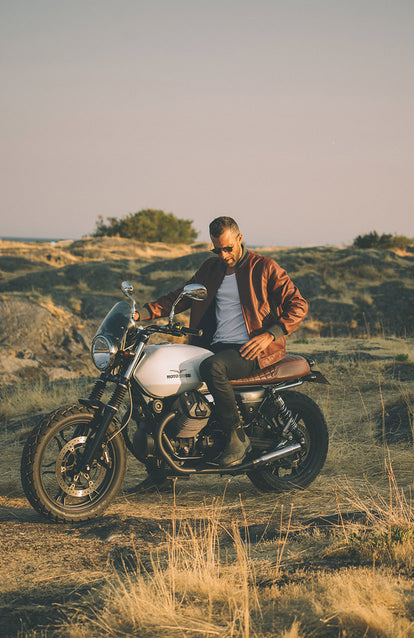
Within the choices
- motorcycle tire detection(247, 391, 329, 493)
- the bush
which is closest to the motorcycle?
motorcycle tire detection(247, 391, 329, 493)

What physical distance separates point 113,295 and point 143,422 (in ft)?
63.1

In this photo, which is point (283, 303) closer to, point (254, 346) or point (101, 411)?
point (254, 346)

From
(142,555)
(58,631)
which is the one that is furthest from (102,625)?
(142,555)

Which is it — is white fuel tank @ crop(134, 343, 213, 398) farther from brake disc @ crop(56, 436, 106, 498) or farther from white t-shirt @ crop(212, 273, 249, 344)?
brake disc @ crop(56, 436, 106, 498)

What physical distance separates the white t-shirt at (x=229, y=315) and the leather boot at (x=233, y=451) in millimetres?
798

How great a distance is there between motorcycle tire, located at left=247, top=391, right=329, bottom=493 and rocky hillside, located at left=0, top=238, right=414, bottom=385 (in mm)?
8491

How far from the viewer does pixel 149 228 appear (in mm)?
53719

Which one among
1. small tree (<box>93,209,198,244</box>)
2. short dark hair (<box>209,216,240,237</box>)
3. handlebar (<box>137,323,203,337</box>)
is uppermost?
small tree (<box>93,209,198,244</box>)

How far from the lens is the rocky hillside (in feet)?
53.7

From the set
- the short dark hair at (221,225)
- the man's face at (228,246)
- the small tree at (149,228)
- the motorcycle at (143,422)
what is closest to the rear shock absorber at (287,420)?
the motorcycle at (143,422)

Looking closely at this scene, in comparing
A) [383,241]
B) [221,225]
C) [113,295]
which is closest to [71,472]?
[221,225]

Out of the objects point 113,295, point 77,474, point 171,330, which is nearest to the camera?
point 77,474

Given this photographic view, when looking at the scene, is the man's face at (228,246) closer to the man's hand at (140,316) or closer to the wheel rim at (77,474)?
the man's hand at (140,316)

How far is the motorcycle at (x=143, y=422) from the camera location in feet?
15.1
